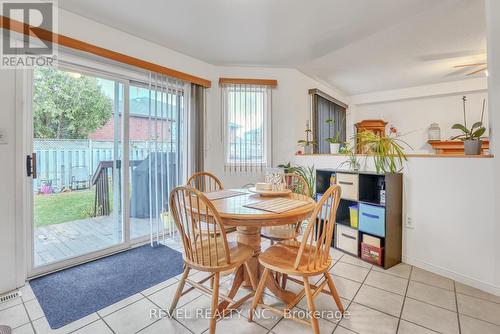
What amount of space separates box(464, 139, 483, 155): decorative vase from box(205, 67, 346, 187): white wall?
2.10 metres

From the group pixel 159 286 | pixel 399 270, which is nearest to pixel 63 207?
pixel 159 286

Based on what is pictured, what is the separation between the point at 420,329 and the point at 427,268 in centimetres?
103

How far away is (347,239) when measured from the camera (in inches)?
109

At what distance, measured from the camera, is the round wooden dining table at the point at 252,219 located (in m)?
1.50

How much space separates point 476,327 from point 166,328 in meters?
2.05

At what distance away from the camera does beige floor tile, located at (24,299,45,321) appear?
170cm

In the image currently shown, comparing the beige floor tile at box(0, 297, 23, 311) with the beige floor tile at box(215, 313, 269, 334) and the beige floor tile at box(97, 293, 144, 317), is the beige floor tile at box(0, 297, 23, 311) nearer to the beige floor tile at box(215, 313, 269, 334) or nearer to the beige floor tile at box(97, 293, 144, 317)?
the beige floor tile at box(97, 293, 144, 317)

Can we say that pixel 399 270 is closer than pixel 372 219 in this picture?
Yes

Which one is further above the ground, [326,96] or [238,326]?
[326,96]

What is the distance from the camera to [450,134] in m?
4.70

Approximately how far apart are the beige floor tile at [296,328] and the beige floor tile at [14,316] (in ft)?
5.70

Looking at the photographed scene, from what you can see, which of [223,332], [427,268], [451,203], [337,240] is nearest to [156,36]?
[223,332]

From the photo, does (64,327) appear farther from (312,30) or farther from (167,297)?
(312,30)

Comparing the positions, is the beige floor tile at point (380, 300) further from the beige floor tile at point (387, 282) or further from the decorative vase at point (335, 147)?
the decorative vase at point (335, 147)
